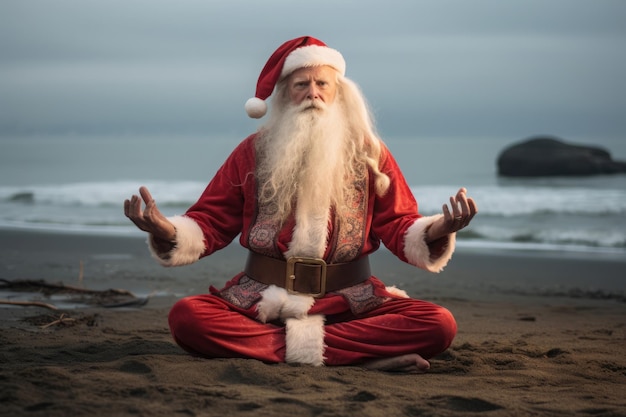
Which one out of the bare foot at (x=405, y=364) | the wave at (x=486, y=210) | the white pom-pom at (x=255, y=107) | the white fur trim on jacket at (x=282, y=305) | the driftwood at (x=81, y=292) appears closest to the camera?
the bare foot at (x=405, y=364)

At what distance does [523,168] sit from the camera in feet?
69.9

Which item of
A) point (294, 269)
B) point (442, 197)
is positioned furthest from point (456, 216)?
point (442, 197)

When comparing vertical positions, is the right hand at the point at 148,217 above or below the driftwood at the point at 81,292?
above

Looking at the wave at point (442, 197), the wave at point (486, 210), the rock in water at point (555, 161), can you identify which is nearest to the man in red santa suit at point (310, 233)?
the wave at point (486, 210)

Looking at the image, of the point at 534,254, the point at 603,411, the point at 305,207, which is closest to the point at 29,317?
the point at 305,207

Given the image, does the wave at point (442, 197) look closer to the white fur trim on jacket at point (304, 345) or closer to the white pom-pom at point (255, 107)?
the white pom-pom at point (255, 107)

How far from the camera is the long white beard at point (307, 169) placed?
4.25 metres

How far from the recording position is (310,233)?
13.9ft

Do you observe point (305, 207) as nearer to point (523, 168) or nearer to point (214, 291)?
point (214, 291)

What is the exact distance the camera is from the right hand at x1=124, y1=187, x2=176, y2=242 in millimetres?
3877

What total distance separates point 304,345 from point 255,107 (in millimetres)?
1309

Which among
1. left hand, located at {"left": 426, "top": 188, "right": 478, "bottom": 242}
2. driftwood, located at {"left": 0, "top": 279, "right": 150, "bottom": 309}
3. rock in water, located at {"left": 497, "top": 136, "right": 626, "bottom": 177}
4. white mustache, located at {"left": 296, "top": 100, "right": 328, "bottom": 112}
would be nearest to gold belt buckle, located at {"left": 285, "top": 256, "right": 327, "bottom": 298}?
left hand, located at {"left": 426, "top": 188, "right": 478, "bottom": 242}

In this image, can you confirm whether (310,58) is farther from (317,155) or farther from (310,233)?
(310,233)

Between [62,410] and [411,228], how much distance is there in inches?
76.8
